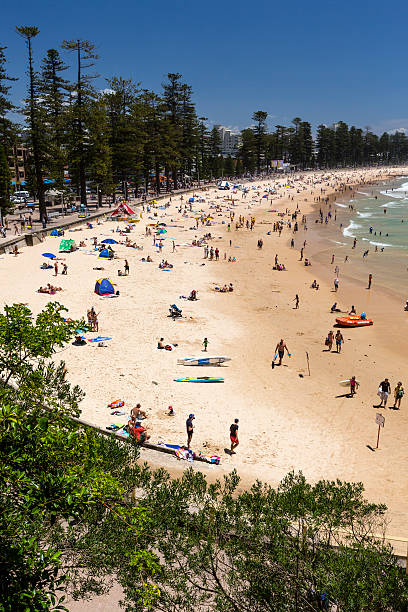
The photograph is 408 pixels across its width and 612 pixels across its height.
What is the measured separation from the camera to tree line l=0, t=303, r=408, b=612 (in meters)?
4.18

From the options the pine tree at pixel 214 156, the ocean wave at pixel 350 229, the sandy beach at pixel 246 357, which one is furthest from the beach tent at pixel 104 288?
the pine tree at pixel 214 156

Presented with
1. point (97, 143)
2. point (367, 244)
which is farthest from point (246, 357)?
point (97, 143)

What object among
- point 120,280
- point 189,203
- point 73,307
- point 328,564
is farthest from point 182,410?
point 189,203

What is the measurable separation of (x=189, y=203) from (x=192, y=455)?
193 ft

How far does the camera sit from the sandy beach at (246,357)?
12.7 meters

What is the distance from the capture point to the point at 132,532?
5.67 metres

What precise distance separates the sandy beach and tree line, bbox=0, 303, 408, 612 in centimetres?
475

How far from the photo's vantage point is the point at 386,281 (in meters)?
32.2

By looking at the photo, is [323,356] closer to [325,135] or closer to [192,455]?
[192,455]

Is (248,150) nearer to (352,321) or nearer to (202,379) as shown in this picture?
(352,321)

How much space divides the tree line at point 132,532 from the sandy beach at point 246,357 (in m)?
4.75

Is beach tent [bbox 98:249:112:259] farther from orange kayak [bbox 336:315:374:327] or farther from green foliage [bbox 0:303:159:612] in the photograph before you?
green foliage [bbox 0:303:159:612]

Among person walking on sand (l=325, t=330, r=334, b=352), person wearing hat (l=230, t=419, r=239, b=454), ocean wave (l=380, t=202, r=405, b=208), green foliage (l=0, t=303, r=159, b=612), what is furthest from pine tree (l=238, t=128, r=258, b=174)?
green foliage (l=0, t=303, r=159, b=612)

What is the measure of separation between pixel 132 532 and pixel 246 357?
45.0 feet
